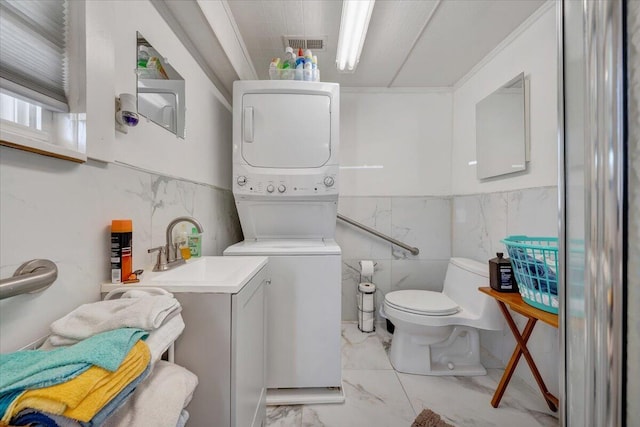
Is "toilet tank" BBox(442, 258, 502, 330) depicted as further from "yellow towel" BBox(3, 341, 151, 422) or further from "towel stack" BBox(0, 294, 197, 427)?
"yellow towel" BBox(3, 341, 151, 422)

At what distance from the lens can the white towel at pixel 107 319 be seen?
0.63m

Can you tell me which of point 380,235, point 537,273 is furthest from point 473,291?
point 380,235

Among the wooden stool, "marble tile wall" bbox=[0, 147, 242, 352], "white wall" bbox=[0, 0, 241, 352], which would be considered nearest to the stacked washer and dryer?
"white wall" bbox=[0, 0, 241, 352]

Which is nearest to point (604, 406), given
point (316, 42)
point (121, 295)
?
point (121, 295)

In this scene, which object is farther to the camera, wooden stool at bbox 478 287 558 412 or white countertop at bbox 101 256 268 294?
wooden stool at bbox 478 287 558 412

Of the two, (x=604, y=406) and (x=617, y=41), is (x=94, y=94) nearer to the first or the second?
(x=617, y=41)

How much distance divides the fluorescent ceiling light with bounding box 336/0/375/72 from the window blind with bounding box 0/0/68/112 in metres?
1.43

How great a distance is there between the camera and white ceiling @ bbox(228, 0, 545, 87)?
5.49 ft

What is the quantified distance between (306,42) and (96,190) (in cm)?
189

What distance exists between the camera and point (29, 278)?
58 centimetres

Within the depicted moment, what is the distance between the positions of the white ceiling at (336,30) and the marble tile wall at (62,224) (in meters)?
0.96

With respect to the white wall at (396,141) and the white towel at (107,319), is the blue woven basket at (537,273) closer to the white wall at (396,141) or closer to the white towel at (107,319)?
the white wall at (396,141)

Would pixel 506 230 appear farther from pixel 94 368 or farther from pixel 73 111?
pixel 73 111

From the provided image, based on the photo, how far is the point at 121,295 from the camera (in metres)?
0.87
